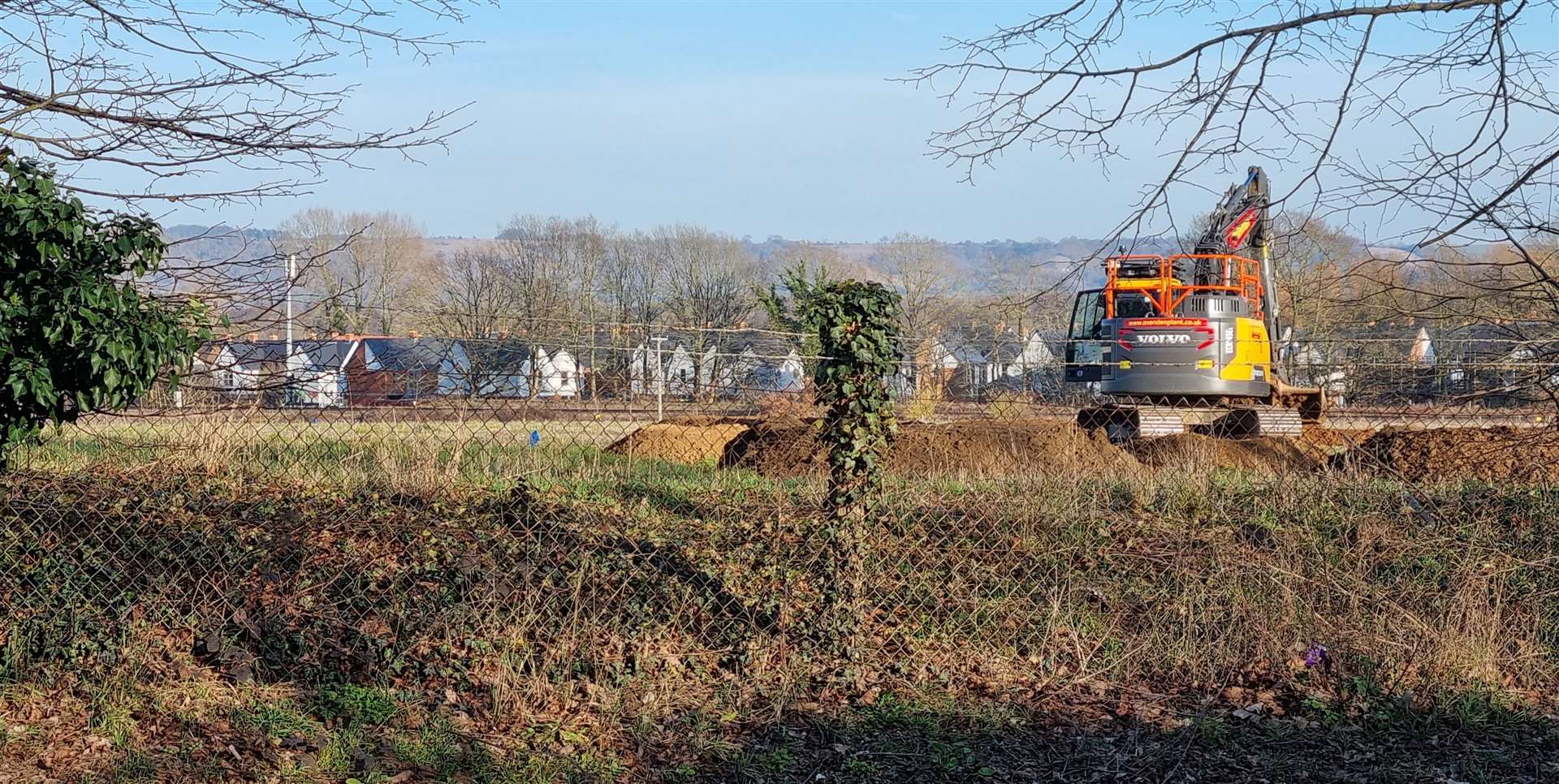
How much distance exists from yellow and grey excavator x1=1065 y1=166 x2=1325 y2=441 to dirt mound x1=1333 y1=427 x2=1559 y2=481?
3028 millimetres

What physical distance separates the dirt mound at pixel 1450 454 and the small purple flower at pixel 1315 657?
2646mm

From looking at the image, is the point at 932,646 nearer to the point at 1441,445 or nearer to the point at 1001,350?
the point at 1001,350

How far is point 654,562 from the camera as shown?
628 cm

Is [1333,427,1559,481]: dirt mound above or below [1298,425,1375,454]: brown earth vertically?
above

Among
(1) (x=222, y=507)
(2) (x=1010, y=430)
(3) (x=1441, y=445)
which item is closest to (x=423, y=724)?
(1) (x=222, y=507)

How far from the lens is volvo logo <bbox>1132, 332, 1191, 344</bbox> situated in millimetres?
15586

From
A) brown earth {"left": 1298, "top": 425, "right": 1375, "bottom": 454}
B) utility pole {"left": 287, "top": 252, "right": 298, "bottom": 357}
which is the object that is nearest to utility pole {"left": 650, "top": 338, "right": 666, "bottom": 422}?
utility pole {"left": 287, "top": 252, "right": 298, "bottom": 357}

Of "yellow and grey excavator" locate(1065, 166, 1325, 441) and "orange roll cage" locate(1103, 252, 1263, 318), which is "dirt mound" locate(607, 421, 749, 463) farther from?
"orange roll cage" locate(1103, 252, 1263, 318)

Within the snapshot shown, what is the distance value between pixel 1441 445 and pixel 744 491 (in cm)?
714

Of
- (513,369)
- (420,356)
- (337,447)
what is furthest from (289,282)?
(337,447)

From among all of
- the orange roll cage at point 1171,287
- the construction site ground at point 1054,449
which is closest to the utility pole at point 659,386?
the construction site ground at point 1054,449

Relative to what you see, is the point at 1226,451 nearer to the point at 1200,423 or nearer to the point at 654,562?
the point at 1200,423

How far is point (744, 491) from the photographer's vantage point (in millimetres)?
8078

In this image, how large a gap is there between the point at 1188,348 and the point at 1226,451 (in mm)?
2848
